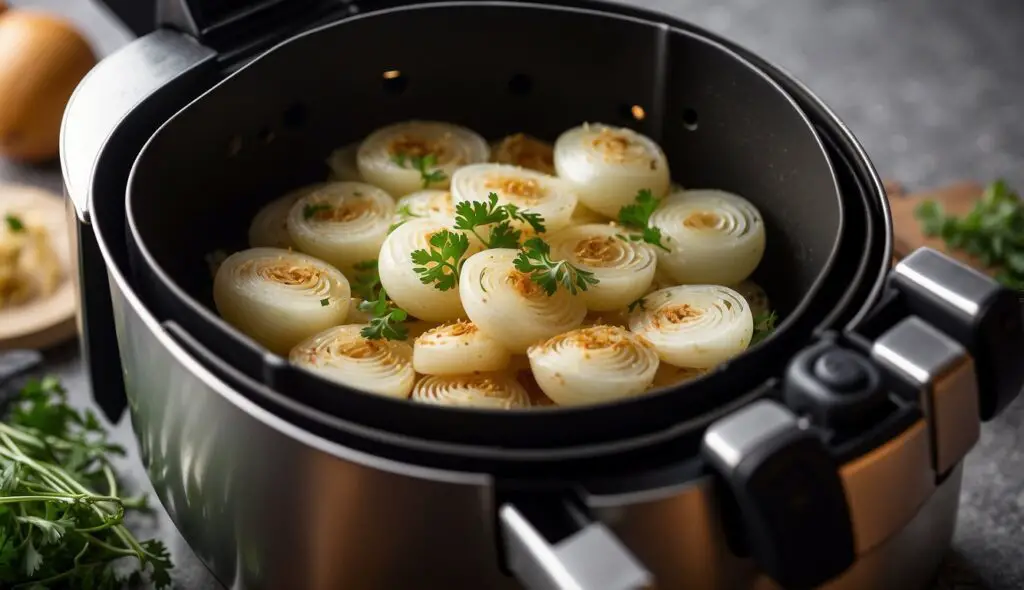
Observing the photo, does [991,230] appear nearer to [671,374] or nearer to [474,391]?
[671,374]

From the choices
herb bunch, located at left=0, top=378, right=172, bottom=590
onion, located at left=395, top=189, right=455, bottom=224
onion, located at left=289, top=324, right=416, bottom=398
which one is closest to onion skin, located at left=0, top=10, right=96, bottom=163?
herb bunch, located at left=0, top=378, right=172, bottom=590

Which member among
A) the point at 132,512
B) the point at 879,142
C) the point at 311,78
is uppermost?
the point at 311,78

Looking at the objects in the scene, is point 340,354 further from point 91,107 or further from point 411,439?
point 91,107

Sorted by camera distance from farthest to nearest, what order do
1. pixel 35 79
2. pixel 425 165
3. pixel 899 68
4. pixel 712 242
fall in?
pixel 899 68 < pixel 35 79 < pixel 425 165 < pixel 712 242

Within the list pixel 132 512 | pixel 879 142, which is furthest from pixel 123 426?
pixel 879 142

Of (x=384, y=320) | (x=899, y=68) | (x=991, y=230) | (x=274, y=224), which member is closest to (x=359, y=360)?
(x=384, y=320)

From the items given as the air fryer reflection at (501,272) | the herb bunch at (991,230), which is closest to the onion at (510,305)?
the air fryer reflection at (501,272)
